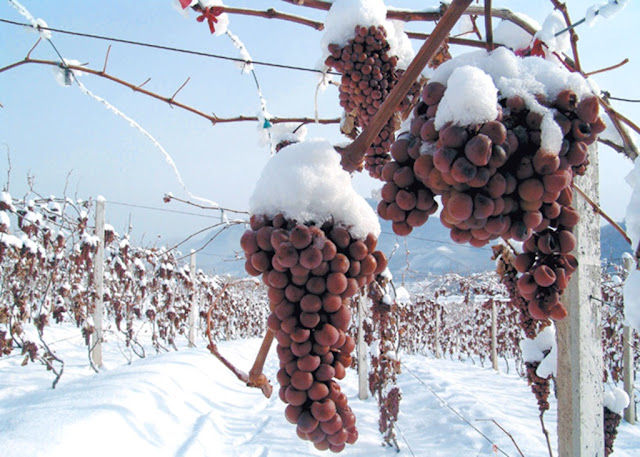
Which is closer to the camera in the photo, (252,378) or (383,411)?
(252,378)

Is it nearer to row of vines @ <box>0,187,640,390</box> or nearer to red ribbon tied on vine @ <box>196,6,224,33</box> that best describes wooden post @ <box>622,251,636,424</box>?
row of vines @ <box>0,187,640,390</box>

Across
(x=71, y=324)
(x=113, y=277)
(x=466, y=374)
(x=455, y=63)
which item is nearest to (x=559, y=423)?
(x=455, y=63)

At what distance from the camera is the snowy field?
4371 mm

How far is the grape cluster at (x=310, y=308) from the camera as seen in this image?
1.71 ft

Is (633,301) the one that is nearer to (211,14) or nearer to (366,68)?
(366,68)

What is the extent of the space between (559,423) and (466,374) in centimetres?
1068

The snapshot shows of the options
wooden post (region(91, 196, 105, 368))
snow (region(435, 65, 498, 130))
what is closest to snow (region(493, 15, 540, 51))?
snow (region(435, 65, 498, 130))

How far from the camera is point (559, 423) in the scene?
60.2 inches

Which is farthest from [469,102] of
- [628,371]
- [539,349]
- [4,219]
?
[628,371]

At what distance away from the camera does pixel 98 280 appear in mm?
7938

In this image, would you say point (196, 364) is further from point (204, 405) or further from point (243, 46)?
point (243, 46)

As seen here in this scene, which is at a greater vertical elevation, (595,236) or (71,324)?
(595,236)

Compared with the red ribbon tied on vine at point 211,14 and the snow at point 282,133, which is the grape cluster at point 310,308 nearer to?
the snow at point 282,133

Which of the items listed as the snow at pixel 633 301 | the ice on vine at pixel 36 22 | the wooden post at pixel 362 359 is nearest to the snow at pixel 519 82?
the snow at pixel 633 301
